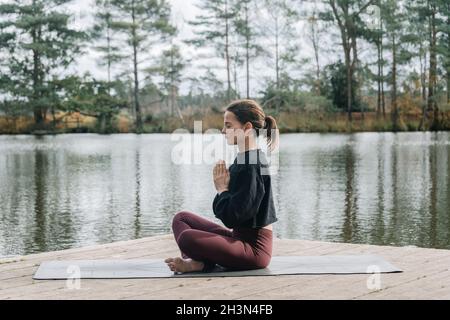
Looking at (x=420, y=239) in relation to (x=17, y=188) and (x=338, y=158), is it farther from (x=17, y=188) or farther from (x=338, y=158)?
(x=338, y=158)

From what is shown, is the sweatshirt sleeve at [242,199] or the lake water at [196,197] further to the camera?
the lake water at [196,197]

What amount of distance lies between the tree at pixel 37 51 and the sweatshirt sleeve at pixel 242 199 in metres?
33.7

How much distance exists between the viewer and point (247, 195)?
12.4 ft

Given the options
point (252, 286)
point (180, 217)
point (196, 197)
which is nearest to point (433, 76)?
point (196, 197)

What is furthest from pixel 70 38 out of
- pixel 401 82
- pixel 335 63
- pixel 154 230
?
pixel 154 230

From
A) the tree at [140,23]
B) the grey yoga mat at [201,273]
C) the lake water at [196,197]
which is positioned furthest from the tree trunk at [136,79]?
the grey yoga mat at [201,273]

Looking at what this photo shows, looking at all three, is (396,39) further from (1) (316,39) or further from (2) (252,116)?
(2) (252,116)

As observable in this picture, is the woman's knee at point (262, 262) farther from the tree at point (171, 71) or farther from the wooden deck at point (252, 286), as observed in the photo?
the tree at point (171, 71)

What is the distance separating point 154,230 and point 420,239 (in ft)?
8.39

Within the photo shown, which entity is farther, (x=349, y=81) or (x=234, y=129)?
(x=349, y=81)

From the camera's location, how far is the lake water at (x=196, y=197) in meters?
7.89

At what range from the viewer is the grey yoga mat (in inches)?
155

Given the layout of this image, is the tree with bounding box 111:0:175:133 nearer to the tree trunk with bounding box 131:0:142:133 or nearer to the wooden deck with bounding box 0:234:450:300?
the tree trunk with bounding box 131:0:142:133

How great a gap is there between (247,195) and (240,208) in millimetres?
68
